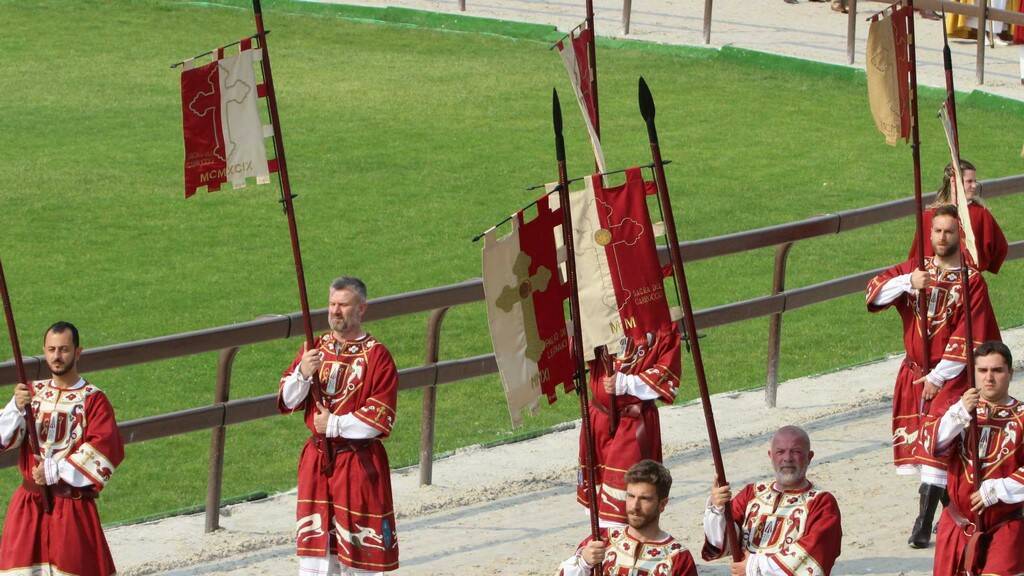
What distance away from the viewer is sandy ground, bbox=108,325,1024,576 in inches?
380

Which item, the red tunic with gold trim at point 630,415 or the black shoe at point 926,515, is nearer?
the red tunic with gold trim at point 630,415

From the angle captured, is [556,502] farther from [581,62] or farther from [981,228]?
[981,228]

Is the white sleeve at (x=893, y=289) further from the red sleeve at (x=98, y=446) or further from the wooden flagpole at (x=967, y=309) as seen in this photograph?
the red sleeve at (x=98, y=446)

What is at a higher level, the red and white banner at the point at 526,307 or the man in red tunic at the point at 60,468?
the red and white banner at the point at 526,307

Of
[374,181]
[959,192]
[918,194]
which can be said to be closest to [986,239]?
[918,194]

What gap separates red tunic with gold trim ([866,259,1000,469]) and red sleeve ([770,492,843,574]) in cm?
214

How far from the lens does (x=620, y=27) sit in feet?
76.8

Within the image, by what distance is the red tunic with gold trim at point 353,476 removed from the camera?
8.76 m

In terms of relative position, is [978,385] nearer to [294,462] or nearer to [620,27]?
[294,462]

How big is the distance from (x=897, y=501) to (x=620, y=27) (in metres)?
13.7

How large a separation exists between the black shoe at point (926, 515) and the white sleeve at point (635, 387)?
1.61 metres

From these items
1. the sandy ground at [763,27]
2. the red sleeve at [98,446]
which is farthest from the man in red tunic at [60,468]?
the sandy ground at [763,27]

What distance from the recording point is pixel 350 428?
8.70m

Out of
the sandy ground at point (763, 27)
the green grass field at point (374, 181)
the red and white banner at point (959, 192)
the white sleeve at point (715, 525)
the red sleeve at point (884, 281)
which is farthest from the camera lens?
the sandy ground at point (763, 27)
